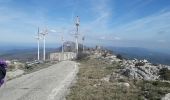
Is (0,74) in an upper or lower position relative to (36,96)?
upper

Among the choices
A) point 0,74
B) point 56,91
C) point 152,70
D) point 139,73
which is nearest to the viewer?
point 0,74

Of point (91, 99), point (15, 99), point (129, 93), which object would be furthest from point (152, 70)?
point (15, 99)

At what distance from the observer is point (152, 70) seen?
41.3 metres

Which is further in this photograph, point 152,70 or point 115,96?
point 152,70

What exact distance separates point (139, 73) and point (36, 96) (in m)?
16.0

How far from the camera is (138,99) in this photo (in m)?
19.7

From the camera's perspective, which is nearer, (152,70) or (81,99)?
(81,99)

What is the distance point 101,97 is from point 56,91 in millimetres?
4388

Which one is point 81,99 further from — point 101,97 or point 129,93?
point 129,93

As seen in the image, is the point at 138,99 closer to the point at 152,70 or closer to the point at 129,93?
the point at 129,93

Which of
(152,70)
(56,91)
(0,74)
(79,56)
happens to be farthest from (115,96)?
(79,56)

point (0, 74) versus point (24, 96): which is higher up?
point (0, 74)

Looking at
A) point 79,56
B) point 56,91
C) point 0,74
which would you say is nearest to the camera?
point 0,74

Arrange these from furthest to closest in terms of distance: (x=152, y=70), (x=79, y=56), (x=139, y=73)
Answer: (x=79, y=56), (x=152, y=70), (x=139, y=73)
